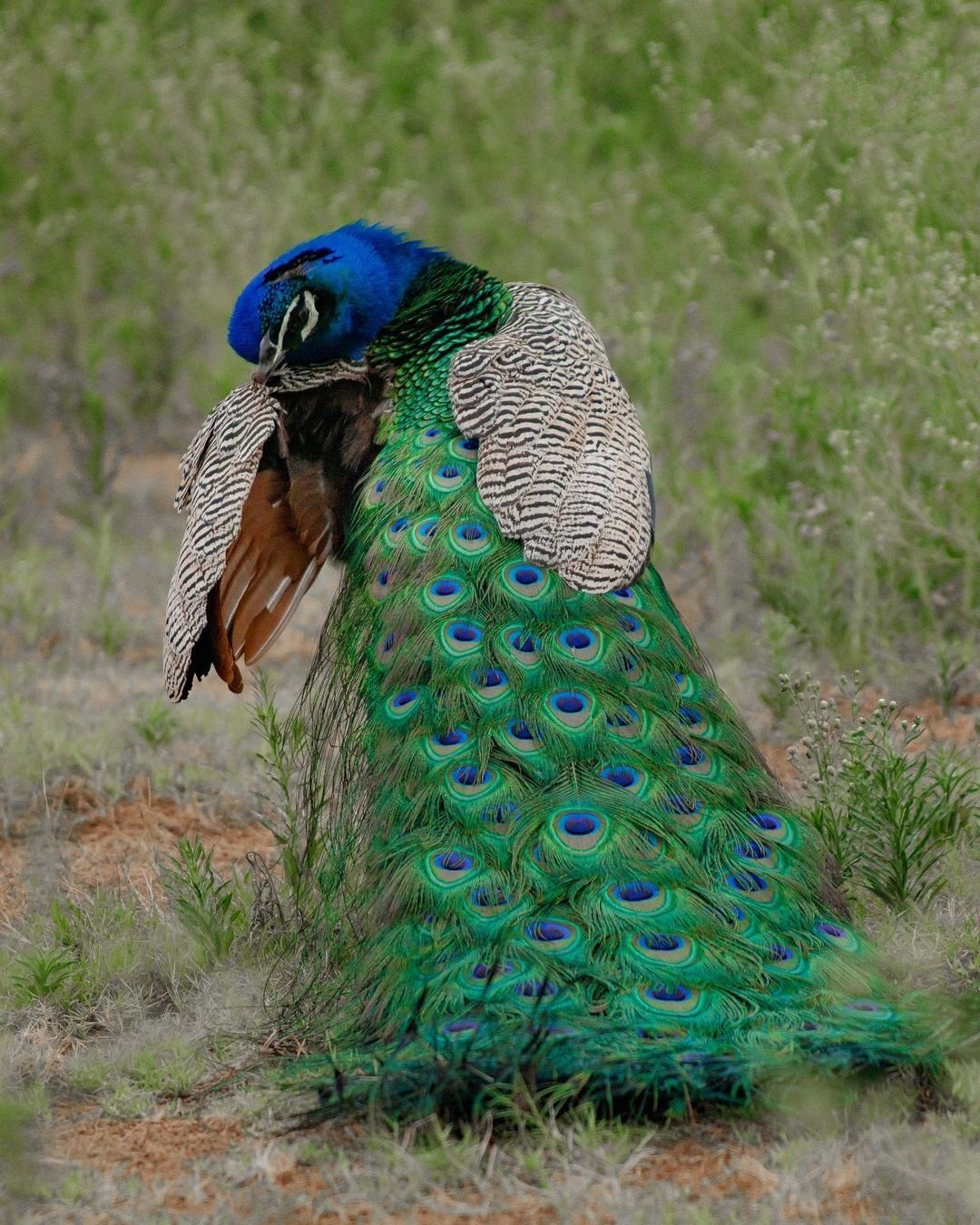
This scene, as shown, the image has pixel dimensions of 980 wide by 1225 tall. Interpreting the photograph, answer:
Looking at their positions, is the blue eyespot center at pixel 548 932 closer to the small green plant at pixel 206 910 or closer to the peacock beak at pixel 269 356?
the small green plant at pixel 206 910

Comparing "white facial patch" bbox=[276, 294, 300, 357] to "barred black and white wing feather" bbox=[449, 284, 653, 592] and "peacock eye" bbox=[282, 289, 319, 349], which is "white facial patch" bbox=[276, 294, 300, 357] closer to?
"peacock eye" bbox=[282, 289, 319, 349]

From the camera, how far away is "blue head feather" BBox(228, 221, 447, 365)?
4332mm

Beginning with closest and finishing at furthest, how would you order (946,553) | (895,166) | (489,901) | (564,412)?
1. (489,901)
2. (564,412)
3. (946,553)
4. (895,166)

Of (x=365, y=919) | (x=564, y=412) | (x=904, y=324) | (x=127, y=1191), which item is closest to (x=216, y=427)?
(x=564, y=412)

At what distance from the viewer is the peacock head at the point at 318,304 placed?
433cm

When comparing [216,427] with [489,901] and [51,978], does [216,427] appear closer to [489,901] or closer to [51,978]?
[51,978]

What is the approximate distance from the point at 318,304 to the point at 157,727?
1.79 meters

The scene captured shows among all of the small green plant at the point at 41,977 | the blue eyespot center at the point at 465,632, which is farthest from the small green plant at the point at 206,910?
the blue eyespot center at the point at 465,632

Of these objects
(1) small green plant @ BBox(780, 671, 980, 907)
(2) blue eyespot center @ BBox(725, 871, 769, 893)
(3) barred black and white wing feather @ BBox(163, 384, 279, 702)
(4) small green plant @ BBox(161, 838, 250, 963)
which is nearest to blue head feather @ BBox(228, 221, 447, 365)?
(3) barred black and white wing feather @ BBox(163, 384, 279, 702)

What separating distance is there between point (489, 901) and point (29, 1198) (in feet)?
3.04

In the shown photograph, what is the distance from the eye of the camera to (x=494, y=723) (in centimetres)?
347

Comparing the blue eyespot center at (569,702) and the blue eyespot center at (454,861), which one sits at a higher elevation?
the blue eyespot center at (569,702)

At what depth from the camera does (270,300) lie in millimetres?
4328

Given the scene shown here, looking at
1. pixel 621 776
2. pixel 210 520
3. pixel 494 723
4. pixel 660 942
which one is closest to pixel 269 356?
pixel 210 520
